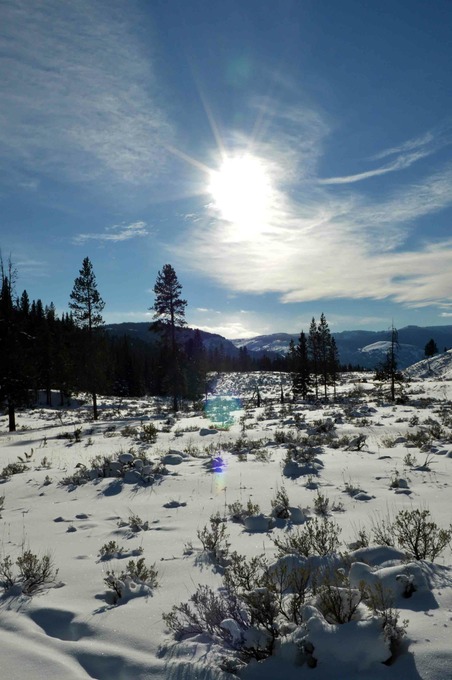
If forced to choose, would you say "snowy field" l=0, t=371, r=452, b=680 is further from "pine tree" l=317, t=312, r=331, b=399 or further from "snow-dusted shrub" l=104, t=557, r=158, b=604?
"pine tree" l=317, t=312, r=331, b=399

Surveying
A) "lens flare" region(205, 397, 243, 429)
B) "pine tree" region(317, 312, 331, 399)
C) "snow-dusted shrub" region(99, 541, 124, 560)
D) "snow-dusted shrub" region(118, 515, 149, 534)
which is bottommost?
"lens flare" region(205, 397, 243, 429)

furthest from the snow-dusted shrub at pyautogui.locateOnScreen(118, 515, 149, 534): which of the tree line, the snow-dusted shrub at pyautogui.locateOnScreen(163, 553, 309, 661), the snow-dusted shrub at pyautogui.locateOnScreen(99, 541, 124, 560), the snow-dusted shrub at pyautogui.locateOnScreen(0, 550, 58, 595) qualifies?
the tree line

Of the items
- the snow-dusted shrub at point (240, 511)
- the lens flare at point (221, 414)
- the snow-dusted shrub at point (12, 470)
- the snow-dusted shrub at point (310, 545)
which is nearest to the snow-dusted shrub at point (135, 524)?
the snow-dusted shrub at point (240, 511)

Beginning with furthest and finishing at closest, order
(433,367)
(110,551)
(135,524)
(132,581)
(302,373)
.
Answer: (433,367) → (302,373) → (135,524) → (110,551) → (132,581)

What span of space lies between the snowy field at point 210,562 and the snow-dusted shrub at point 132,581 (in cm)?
2

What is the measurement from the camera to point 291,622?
120 inches

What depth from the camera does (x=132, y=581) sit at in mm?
4027

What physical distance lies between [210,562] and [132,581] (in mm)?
978

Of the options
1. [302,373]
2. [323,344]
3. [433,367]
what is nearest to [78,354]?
[302,373]

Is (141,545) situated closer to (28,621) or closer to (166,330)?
(28,621)

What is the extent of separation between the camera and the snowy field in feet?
8.86

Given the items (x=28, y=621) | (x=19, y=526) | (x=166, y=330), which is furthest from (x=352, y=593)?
(x=166, y=330)

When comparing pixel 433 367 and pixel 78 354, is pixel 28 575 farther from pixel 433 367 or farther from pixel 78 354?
pixel 433 367

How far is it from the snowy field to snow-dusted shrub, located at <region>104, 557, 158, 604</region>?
0.02m
